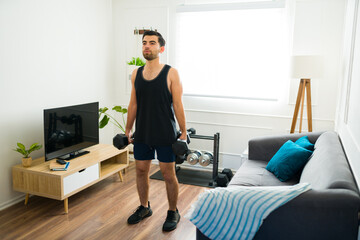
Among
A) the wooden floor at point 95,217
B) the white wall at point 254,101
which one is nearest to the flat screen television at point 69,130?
the wooden floor at point 95,217

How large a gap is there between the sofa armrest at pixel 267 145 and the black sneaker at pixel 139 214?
1.16 meters

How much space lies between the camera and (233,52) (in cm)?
399

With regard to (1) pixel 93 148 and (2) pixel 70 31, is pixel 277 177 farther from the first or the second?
(2) pixel 70 31

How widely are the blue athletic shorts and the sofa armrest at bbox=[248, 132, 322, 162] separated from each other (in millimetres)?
1018

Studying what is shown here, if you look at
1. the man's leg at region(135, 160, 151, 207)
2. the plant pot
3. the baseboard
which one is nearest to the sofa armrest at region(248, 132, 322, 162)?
the man's leg at region(135, 160, 151, 207)

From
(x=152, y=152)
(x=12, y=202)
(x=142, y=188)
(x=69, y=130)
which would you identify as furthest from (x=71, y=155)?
(x=152, y=152)

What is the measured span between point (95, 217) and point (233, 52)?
2473mm

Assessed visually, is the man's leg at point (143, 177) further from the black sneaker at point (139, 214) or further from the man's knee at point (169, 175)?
the man's knee at point (169, 175)

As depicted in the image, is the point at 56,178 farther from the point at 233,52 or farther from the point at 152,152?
the point at 233,52

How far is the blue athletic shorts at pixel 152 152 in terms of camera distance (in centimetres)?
257

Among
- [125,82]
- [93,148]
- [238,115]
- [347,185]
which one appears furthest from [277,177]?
[125,82]

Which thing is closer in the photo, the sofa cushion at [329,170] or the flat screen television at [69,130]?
the sofa cushion at [329,170]

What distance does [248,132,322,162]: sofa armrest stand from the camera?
318cm

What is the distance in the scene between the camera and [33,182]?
2.96 meters
